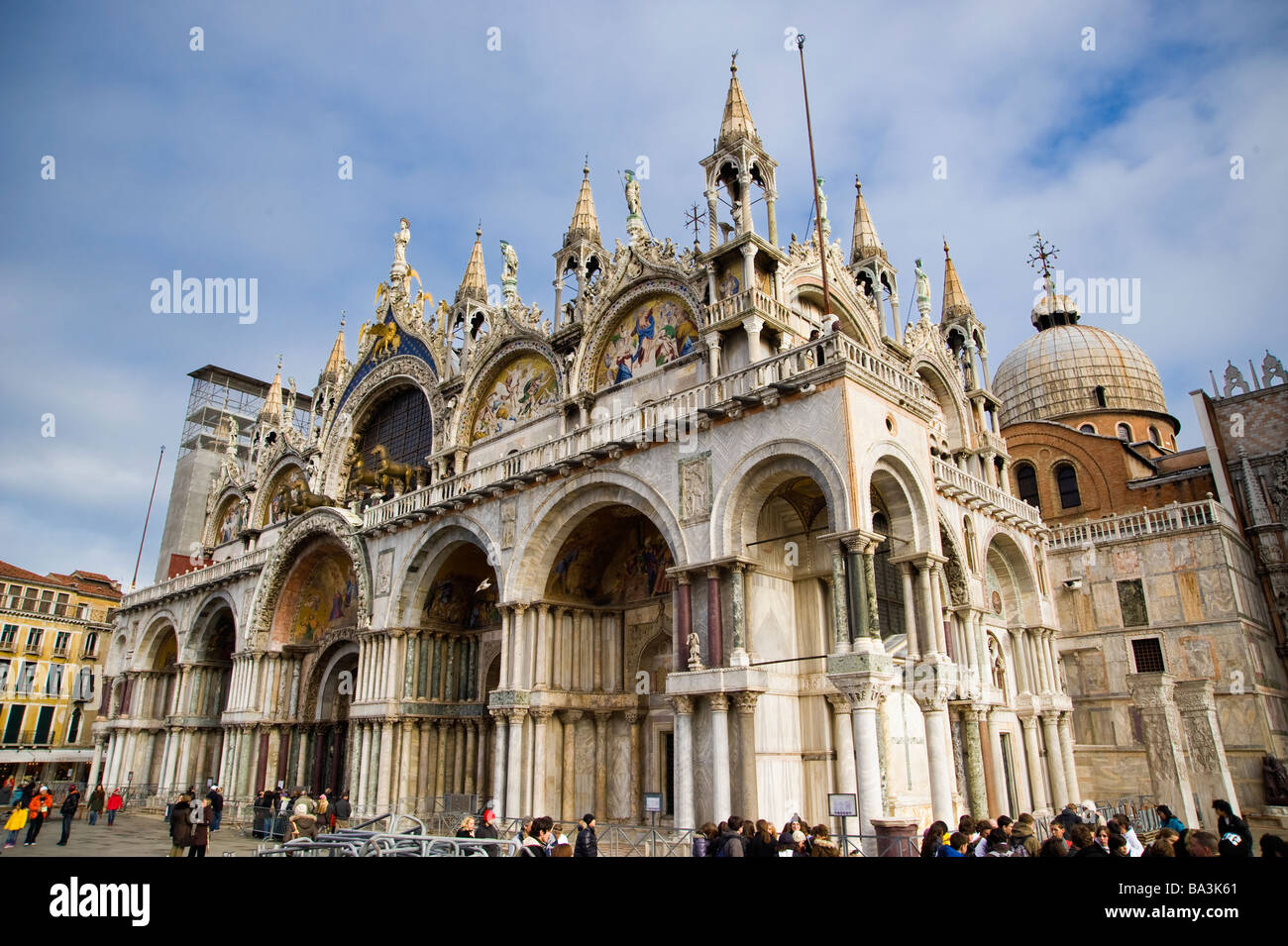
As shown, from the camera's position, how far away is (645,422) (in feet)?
58.3

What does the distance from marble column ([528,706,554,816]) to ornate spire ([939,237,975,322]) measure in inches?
712

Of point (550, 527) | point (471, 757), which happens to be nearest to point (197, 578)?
point (471, 757)

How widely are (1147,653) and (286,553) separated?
1045 inches

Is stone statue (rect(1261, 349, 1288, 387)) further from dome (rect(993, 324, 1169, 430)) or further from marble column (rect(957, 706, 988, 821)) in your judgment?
marble column (rect(957, 706, 988, 821))

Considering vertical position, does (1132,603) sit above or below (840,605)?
above

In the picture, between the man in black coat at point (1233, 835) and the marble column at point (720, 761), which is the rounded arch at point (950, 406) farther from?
the man in black coat at point (1233, 835)

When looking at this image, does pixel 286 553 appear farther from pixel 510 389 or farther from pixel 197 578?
pixel 510 389

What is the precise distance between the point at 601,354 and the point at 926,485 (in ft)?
31.1

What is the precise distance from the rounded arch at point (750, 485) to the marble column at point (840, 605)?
1.19 m

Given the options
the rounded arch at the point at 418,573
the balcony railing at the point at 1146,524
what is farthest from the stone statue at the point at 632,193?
the balcony railing at the point at 1146,524

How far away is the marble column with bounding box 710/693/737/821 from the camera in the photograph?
→ 14.5 meters

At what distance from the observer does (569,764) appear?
18938mm

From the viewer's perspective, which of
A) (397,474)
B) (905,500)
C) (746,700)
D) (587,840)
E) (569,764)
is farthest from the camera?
(397,474)
